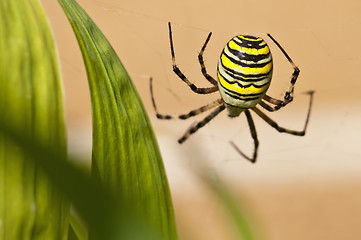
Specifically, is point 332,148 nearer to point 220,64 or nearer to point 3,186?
point 220,64

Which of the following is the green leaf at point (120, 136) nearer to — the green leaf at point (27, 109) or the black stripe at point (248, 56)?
the green leaf at point (27, 109)

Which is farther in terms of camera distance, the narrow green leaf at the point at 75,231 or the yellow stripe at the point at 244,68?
the yellow stripe at the point at 244,68

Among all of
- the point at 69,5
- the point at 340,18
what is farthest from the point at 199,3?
the point at 69,5

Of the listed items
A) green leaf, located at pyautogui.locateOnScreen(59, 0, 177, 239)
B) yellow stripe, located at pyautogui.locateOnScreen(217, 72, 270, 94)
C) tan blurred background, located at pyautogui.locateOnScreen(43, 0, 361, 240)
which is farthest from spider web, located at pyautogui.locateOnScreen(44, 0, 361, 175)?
green leaf, located at pyautogui.locateOnScreen(59, 0, 177, 239)

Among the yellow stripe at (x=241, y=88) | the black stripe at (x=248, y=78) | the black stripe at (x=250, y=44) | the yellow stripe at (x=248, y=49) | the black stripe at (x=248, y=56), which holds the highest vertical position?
the black stripe at (x=250, y=44)

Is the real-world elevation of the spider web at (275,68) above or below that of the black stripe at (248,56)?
below

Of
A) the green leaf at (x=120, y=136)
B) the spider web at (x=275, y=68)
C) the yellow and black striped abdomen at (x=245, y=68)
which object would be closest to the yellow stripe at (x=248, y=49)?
the yellow and black striped abdomen at (x=245, y=68)

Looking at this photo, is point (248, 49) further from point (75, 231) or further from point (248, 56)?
point (75, 231)

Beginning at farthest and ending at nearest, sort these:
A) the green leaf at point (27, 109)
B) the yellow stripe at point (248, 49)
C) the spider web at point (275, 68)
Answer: the spider web at point (275, 68)
the yellow stripe at point (248, 49)
the green leaf at point (27, 109)
